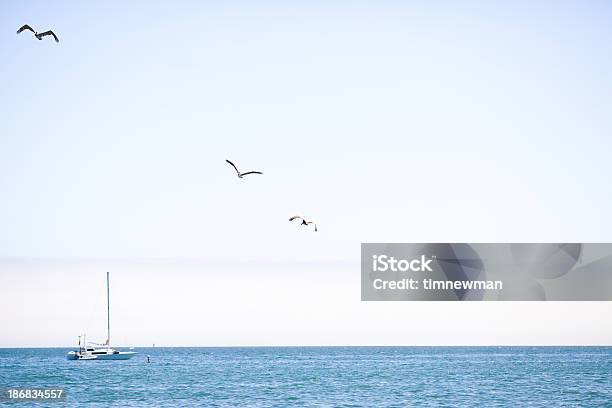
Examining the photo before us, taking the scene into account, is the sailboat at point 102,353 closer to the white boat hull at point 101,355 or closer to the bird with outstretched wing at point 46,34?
the white boat hull at point 101,355

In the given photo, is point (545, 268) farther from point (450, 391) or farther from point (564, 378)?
point (564, 378)

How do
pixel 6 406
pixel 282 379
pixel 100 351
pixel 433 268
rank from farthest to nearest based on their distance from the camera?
pixel 100 351 → pixel 282 379 → pixel 433 268 → pixel 6 406

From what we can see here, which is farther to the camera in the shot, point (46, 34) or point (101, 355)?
point (101, 355)

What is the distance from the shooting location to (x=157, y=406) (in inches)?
2790

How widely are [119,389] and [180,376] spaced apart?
2936 centimetres

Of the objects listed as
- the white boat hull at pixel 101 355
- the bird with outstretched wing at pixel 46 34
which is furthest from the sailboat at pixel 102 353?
the bird with outstretched wing at pixel 46 34

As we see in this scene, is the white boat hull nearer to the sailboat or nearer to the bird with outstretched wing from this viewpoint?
the sailboat

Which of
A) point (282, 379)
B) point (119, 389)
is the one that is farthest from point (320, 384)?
point (119, 389)

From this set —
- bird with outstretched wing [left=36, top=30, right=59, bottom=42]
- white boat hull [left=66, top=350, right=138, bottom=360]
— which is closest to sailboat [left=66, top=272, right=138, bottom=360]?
white boat hull [left=66, top=350, right=138, bottom=360]

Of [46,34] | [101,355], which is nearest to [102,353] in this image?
[101,355]

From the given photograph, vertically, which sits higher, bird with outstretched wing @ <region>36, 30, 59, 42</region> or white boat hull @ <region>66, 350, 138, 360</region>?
bird with outstretched wing @ <region>36, 30, 59, 42</region>

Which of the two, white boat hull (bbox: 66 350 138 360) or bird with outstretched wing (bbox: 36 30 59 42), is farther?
white boat hull (bbox: 66 350 138 360)

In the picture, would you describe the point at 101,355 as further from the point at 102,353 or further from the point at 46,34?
the point at 46,34

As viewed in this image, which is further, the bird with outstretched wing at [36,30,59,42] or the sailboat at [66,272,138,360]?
the sailboat at [66,272,138,360]
